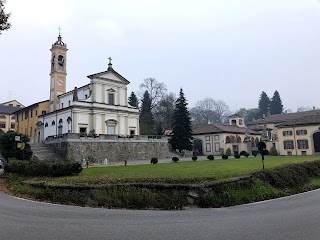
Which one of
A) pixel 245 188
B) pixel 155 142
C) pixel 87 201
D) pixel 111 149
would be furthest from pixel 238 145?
pixel 87 201

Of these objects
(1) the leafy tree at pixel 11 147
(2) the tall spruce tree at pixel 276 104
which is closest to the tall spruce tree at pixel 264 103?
(2) the tall spruce tree at pixel 276 104

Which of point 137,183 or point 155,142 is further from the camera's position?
point 155,142

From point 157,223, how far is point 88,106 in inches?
1518

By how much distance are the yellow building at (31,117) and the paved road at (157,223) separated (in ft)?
154

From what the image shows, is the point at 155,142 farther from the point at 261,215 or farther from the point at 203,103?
the point at 203,103

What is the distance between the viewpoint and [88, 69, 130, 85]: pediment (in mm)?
46562

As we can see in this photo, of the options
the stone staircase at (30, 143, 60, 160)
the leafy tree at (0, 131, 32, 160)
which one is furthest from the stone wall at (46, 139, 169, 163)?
the leafy tree at (0, 131, 32, 160)

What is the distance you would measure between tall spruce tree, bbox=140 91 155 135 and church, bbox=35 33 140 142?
35.8ft

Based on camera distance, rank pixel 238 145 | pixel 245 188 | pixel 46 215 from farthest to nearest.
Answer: pixel 238 145, pixel 245 188, pixel 46 215

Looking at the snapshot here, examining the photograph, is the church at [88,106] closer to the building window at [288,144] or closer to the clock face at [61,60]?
the clock face at [61,60]

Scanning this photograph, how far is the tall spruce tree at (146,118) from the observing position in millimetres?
60688

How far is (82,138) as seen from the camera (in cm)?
Answer: 3644

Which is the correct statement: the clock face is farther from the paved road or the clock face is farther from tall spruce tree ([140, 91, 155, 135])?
the paved road

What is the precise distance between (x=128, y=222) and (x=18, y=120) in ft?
204
